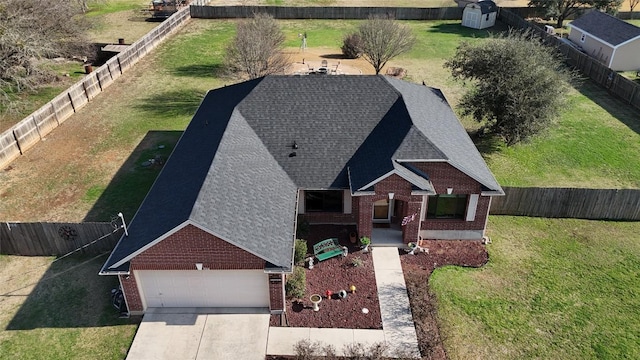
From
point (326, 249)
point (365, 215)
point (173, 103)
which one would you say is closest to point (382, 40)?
point (173, 103)

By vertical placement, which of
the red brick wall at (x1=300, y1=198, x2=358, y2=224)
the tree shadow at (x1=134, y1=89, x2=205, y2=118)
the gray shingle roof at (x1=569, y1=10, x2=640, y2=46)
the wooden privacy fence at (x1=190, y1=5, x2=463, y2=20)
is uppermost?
the gray shingle roof at (x1=569, y1=10, x2=640, y2=46)

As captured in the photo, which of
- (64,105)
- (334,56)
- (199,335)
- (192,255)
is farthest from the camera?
(334,56)

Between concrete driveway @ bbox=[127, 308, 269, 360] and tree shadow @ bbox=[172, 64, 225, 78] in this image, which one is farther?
tree shadow @ bbox=[172, 64, 225, 78]

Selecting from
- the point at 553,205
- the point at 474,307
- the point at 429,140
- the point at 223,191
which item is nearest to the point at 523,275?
the point at 474,307

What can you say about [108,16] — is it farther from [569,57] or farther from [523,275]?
[523,275]

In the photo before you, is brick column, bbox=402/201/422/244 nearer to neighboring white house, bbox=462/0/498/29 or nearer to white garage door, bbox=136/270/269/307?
white garage door, bbox=136/270/269/307

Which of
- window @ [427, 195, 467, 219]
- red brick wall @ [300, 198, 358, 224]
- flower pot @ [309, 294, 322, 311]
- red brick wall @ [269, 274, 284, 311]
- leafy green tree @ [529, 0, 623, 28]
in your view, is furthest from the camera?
leafy green tree @ [529, 0, 623, 28]

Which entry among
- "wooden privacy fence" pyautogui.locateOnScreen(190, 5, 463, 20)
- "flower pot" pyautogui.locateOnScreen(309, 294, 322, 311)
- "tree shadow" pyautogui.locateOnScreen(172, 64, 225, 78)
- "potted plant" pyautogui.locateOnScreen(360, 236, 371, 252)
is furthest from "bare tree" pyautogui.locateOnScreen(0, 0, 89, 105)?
"potted plant" pyautogui.locateOnScreen(360, 236, 371, 252)

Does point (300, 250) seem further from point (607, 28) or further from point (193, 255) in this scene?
point (607, 28)
